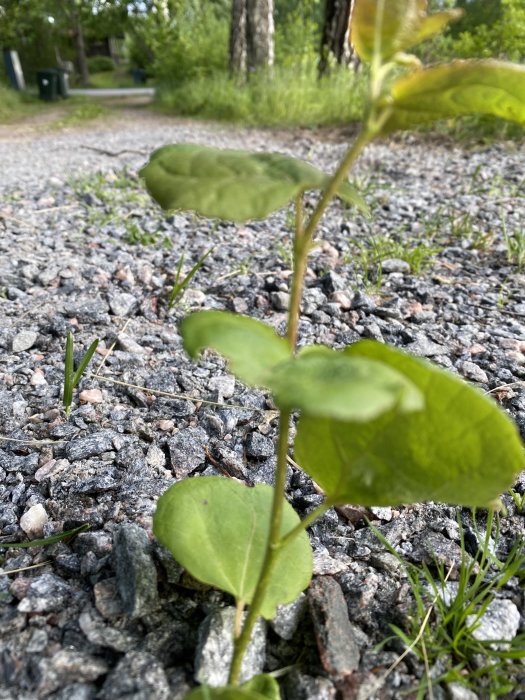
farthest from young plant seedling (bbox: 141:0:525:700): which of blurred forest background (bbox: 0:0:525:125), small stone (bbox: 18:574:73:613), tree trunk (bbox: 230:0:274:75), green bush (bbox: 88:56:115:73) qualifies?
green bush (bbox: 88:56:115:73)

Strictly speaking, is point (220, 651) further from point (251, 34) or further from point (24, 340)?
point (251, 34)

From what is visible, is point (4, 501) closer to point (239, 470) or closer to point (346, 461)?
point (239, 470)

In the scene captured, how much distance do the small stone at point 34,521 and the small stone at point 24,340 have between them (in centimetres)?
70

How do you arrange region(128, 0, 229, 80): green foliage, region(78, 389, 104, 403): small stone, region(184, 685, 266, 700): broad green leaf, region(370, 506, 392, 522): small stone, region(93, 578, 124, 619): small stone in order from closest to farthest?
region(184, 685, 266, 700): broad green leaf, region(93, 578, 124, 619): small stone, region(370, 506, 392, 522): small stone, region(78, 389, 104, 403): small stone, region(128, 0, 229, 80): green foliage

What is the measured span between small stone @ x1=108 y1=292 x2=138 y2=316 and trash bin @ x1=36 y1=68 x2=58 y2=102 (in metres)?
13.3

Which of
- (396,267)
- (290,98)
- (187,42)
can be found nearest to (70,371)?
(396,267)

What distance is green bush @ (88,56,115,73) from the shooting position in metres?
26.6

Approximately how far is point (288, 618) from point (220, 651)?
13 cm

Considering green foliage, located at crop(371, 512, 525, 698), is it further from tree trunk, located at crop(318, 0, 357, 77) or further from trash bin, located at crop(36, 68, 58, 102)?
trash bin, located at crop(36, 68, 58, 102)

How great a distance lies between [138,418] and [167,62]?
11191 millimetres

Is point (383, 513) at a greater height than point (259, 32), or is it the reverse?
point (259, 32)

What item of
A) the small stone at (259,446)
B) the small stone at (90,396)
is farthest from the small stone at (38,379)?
the small stone at (259,446)

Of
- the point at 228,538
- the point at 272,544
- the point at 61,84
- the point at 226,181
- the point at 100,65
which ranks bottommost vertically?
the point at 100,65

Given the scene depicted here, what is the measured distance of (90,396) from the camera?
1454 millimetres
